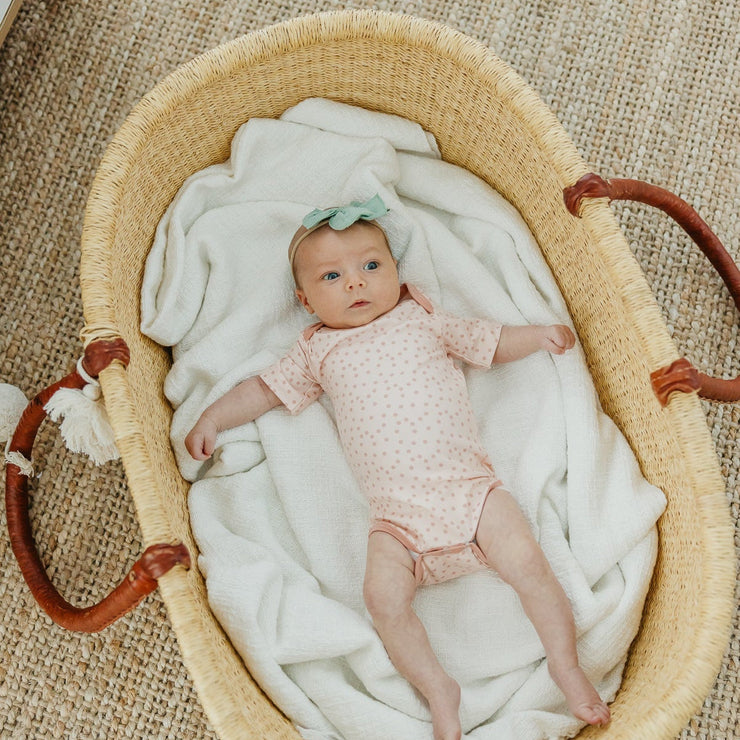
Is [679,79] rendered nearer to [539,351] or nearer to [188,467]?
[539,351]

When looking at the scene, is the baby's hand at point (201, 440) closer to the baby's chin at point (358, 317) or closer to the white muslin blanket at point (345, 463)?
the white muslin blanket at point (345, 463)

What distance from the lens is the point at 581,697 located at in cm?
103

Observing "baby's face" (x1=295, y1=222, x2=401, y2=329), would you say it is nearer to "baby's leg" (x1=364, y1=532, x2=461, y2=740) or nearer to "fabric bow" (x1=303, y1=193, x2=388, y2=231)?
"fabric bow" (x1=303, y1=193, x2=388, y2=231)

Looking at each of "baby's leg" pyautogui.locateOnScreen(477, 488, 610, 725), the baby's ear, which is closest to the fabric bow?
the baby's ear

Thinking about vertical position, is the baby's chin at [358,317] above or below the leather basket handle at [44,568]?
above

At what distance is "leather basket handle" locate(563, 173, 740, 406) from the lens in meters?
1.04

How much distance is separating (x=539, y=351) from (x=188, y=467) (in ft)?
1.85

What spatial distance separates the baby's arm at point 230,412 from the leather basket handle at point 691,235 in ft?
1.73

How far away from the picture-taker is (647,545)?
115cm

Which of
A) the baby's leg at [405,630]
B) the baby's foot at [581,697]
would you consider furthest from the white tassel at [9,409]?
the baby's foot at [581,697]

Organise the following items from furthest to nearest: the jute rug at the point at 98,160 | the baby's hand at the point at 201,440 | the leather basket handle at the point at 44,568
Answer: the jute rug at the point at 98,160
the baby's hand at the point at 201,440
the leather basket handle at the point at 44,568

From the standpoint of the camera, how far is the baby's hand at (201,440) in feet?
3.97

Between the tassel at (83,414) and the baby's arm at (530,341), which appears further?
the baby's arm at (530,341)

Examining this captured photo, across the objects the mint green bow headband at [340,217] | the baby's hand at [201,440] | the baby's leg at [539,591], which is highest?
the mint green bow headband at [340,217]
